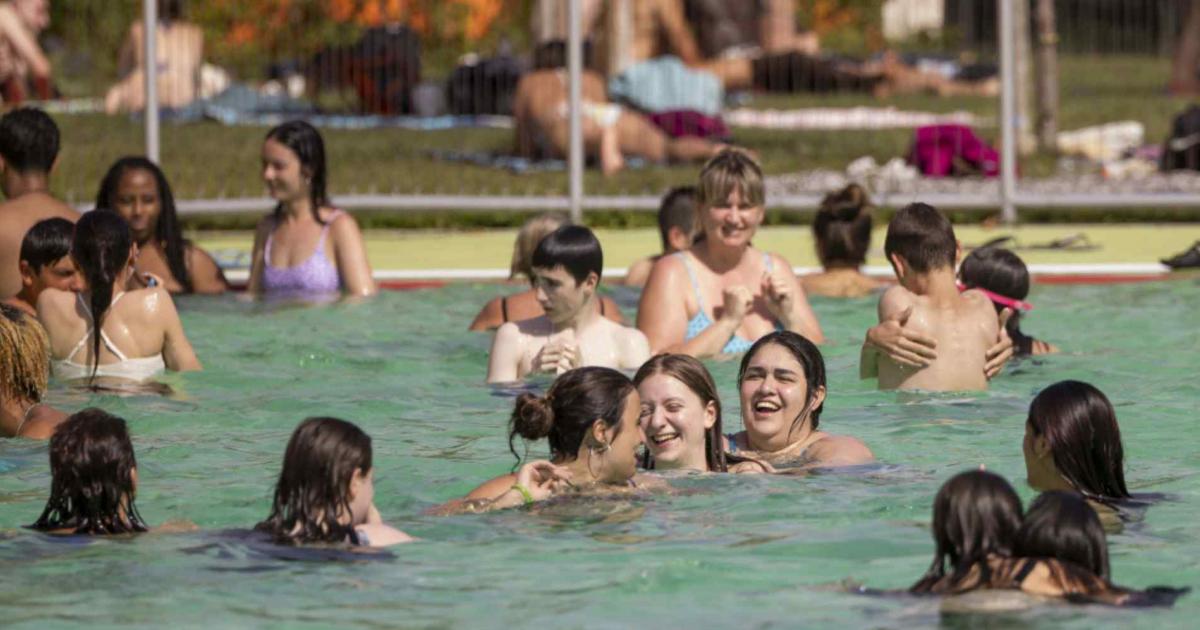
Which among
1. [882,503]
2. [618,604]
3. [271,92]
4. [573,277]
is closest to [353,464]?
[618,604]

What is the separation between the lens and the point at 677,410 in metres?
7.27

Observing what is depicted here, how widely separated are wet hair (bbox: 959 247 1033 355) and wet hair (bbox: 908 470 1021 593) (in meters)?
4.22

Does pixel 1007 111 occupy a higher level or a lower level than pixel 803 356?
higher

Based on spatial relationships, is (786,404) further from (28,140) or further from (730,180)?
(28,140)

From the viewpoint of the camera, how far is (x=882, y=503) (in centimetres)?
720

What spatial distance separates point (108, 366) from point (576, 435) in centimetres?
317

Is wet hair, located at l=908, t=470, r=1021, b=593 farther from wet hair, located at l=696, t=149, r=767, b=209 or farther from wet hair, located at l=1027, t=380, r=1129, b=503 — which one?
wet hair, located at l=696, t=149, r=767, b=209

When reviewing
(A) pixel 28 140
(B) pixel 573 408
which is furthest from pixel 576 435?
(A) pixel 28 140

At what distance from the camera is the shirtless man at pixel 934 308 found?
341 inches

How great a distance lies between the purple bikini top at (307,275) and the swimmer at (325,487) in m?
5.37

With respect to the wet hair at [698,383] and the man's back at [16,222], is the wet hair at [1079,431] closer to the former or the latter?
the wet hair at [698,383]

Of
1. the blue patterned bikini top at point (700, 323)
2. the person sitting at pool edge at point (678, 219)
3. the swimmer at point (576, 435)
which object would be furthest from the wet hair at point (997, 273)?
the swimmer at point (576, 435)

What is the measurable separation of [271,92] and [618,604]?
12.1 meters

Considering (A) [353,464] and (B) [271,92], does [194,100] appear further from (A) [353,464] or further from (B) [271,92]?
(A) [353,464]
